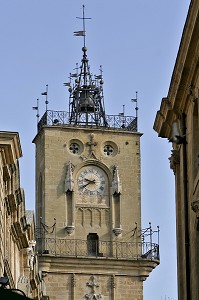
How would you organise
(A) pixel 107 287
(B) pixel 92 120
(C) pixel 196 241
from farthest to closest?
(B) pixel 92 120
(A) pixel 107 287
(C) pixel 196 241

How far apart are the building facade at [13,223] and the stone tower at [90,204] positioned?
1895cm

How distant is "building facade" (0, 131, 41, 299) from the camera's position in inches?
1678

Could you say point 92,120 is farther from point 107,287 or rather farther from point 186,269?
point 186,269

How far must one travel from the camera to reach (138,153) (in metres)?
85.0

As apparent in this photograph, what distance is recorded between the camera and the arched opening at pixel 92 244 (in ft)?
268

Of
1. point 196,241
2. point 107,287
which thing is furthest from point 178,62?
point 107,287

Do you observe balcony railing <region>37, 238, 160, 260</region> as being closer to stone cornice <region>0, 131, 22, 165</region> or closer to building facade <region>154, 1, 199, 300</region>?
stone cornice <region>0, 131, 22, 165</region>

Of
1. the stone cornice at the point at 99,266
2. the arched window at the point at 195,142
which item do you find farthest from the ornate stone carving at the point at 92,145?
the arched window at the point at 195,142

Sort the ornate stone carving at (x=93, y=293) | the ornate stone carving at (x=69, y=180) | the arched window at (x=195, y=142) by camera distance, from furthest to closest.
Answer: the ornate stone carving at (x=69, y=180)
the ornate stone carving at (x=93, y=293)
the arched window at (x=195, y=142)

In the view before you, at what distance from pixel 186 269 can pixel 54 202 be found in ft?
168

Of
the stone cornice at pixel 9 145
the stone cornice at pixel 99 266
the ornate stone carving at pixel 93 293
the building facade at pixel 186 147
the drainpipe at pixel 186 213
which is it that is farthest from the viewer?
the stone cornice at pixel 99 266

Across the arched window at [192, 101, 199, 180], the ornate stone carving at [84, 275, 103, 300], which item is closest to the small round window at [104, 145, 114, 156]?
the ornate stone carving at [84, 275, 103, 300]

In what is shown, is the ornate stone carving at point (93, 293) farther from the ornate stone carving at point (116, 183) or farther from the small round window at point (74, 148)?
the small round window at point (74, 148)

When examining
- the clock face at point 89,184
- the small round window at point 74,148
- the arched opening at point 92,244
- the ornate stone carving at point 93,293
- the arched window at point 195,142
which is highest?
the small round window at point 74,148
